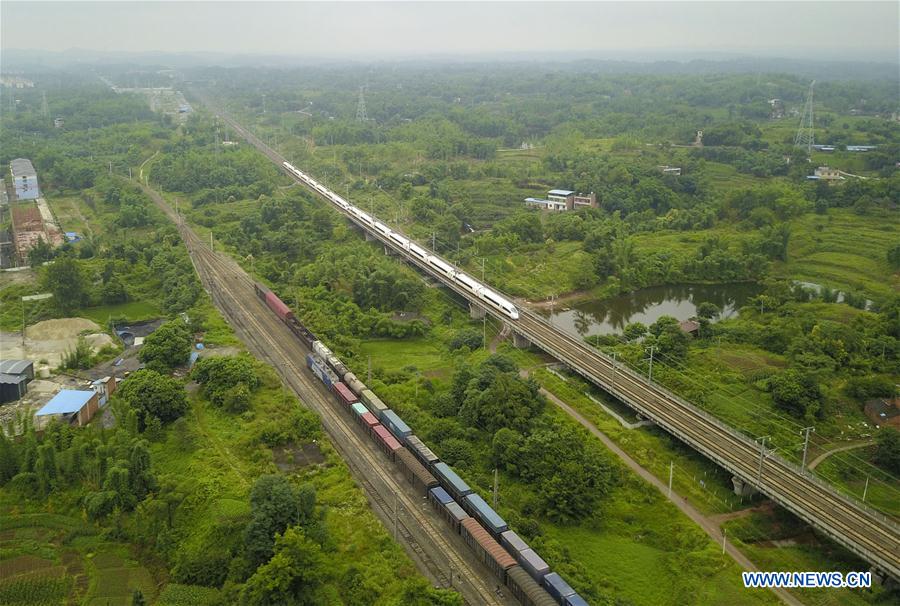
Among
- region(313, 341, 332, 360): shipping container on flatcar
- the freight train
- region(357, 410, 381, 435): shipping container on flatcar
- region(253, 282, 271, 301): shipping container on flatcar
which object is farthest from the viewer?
region(253, 282, 271, 301): shipping container on flatcar

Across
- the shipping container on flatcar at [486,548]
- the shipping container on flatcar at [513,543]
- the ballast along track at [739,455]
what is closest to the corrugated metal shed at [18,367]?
the shipping container on flatcar at [486,548]

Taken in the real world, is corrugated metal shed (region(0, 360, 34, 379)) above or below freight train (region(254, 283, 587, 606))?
above

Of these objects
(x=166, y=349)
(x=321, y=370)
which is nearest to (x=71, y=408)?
(x=166, y=349)

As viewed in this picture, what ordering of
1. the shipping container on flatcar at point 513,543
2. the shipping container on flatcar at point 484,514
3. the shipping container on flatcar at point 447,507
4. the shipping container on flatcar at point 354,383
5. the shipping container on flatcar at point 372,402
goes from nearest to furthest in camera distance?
the shipping container on flatcar at point 513,543, the shipping container on flatcar at point 484,514, the shipping container on flatcar at point 447,507, the shipping container on flatcar at point 372,402, the shipping container on flatcar at point 354,383

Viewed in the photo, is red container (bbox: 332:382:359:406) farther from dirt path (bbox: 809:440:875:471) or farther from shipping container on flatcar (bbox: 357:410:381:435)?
dirt path (bbox: 809:440:875:471)

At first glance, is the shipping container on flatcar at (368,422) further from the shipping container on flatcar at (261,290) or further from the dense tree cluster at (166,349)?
the shipping container on flatcar at (261,290)

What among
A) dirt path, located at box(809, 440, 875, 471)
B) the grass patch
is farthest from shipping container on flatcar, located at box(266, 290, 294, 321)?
dirt path, located at box(809, 440, 875, 471)

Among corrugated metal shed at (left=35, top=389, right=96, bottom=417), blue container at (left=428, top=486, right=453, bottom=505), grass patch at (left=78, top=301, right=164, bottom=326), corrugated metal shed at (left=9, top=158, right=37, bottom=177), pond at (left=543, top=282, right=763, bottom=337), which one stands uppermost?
corrugated metal shed at (left=9, top=158, right=37, bottom=177)
